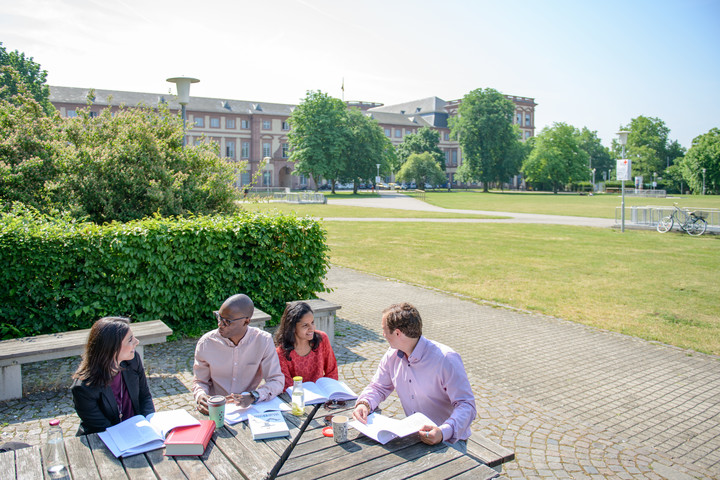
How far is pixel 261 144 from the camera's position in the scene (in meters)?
90.3

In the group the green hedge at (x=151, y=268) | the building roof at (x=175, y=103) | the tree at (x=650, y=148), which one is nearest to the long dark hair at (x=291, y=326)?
the green hedge at (x=151, y=268)

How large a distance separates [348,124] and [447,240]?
57.1 meters

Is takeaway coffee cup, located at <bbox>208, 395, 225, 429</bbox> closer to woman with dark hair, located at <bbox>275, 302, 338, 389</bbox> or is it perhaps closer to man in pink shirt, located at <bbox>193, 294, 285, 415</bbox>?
man in pink shirt, located at <bbox>193, 294, 285, 415</bbox>

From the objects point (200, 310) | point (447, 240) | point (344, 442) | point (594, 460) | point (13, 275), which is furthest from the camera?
point (447, 240)

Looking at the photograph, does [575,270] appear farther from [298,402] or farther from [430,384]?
[298,402]

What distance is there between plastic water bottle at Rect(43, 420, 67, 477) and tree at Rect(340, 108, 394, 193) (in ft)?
234

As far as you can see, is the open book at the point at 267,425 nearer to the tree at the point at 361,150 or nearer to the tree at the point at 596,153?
the tree at the point at 361,150

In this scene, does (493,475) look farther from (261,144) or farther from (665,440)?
(261,144)

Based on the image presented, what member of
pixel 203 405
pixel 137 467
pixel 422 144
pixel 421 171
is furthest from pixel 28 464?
pixel 422 144

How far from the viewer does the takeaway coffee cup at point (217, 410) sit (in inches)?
125

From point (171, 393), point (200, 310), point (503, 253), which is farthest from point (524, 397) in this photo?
point (503, 253)

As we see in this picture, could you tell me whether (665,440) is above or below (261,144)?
below

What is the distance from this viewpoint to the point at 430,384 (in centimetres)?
359

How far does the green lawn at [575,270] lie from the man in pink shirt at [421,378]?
5846mm
